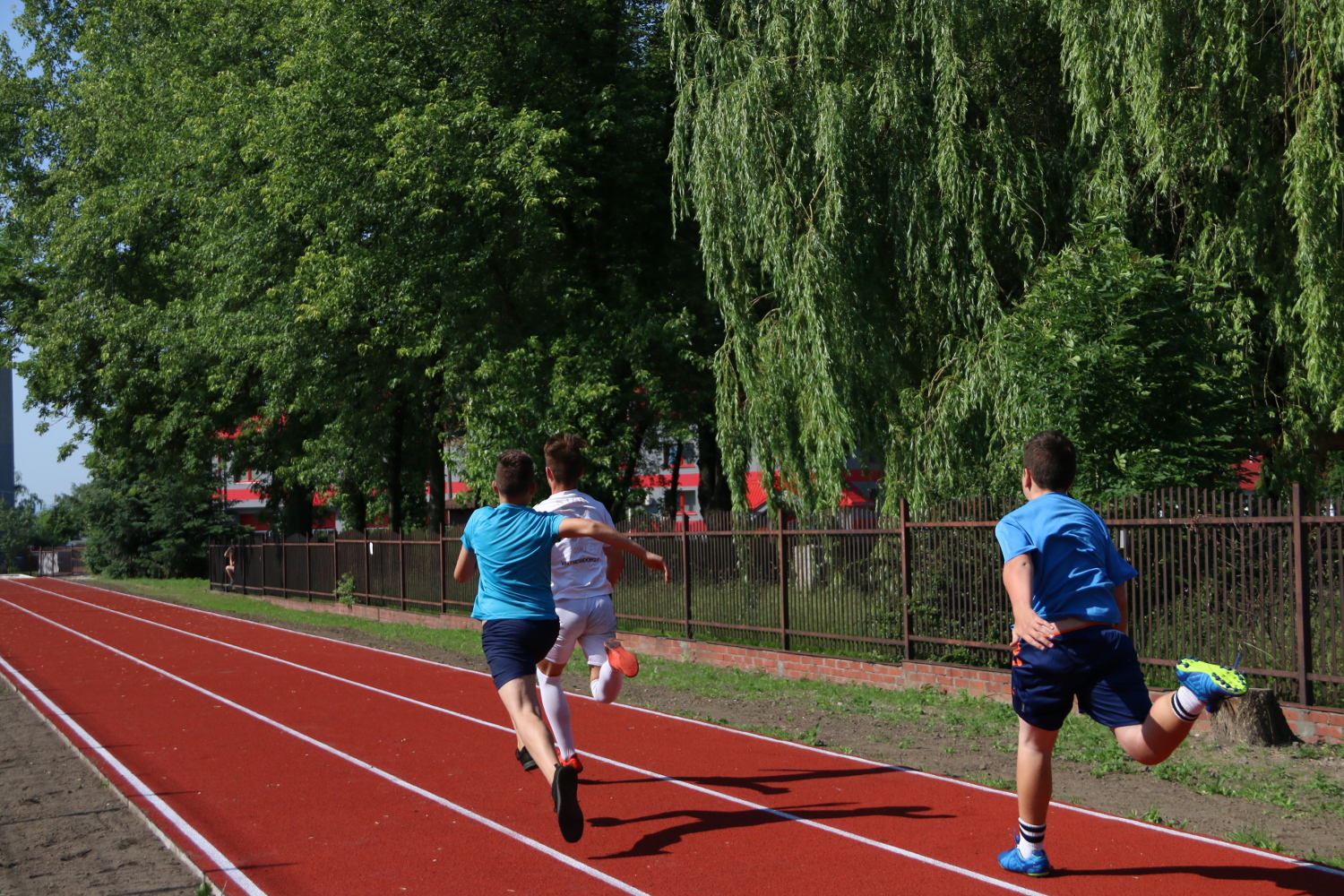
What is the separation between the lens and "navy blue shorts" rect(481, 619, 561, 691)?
6004mm

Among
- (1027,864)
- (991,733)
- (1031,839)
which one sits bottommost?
(991,733)

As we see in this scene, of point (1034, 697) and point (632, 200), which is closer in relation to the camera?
point (1034, 697)

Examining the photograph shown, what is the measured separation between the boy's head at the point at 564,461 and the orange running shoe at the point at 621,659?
37.7 inches

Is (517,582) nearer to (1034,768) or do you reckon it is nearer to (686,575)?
(1034,768)

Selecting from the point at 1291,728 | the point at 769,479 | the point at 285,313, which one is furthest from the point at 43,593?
the point at 1291,728

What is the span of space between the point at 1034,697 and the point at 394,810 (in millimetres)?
4077

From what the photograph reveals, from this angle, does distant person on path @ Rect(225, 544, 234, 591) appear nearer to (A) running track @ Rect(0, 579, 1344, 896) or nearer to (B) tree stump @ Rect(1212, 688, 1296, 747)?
(A) running track @ Rect(0, 579, 1344, 896)

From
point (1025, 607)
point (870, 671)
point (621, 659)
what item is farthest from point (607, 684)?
point (870, 671)

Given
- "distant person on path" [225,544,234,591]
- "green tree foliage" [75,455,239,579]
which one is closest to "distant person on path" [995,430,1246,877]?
"distant person on path" [225,544,234,591]

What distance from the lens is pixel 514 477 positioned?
6164 millimetres

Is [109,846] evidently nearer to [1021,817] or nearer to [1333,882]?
[1021,817]

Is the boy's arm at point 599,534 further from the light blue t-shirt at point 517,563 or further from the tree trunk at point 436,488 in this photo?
the tree trunk at point 436,488

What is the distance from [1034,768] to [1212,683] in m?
0.91

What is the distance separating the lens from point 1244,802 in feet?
23.0
